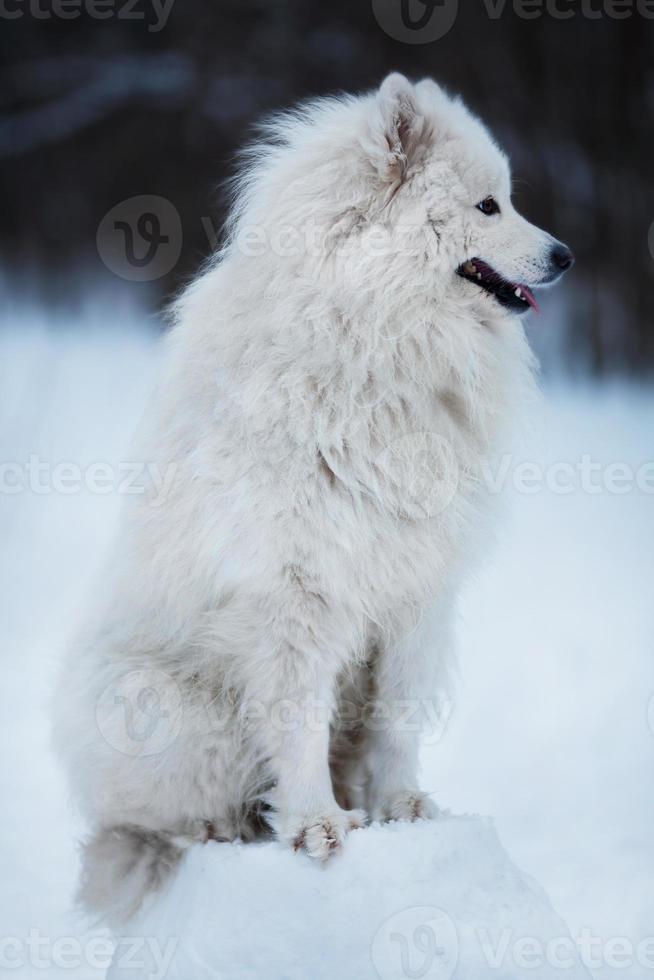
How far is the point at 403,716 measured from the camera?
7.34 ft

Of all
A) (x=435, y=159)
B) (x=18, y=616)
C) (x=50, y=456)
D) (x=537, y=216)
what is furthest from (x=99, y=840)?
(x=537, y=216)

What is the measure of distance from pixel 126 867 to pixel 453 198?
153 cm

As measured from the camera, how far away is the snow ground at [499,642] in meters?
3.15

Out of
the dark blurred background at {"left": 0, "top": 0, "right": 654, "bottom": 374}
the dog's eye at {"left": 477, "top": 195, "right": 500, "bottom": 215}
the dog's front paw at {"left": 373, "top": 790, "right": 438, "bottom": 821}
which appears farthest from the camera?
the dark blurred background at {"left": 0, "top": 0, "right": 654, "bottom": 374}

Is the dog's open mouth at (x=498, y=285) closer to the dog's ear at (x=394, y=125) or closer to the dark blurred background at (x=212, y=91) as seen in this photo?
the dog's ear at (x=394, y=125)

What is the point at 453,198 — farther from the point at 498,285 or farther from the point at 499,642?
the point at 499,642

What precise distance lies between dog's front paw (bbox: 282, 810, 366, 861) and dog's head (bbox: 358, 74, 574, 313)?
3.47 feet

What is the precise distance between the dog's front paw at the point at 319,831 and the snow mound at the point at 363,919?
0.02m

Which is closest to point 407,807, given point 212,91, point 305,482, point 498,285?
point 305,482

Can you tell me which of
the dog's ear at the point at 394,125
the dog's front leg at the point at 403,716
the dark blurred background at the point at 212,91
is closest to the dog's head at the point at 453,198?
the dog's ear at the point at 394,125

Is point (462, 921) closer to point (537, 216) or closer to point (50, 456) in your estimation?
point (50, 456)

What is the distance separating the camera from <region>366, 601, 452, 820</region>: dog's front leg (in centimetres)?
220

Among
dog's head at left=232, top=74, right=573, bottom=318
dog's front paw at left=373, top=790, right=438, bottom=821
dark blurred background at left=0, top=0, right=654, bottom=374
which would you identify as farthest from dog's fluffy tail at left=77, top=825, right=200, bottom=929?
dark blurred background at left=0, top=0, right=654, bottom=374

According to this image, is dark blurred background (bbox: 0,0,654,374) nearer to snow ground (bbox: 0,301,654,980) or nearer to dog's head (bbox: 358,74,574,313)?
snow ground (bbox: 0,301,654,980)
